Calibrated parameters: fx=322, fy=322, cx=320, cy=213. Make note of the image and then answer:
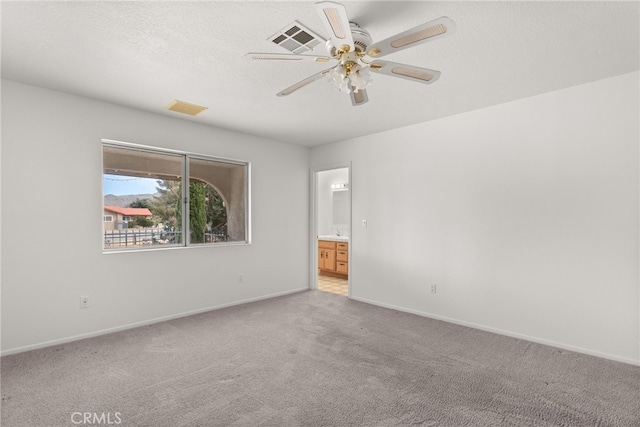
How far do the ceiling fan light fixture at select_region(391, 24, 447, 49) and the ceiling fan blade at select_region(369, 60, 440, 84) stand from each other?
225 millimetres

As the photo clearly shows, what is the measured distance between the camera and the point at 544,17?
1.97 meters

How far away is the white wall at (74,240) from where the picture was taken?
9.45ft

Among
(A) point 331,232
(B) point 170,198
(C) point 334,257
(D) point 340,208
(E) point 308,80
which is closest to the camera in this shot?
(E) point 308,80

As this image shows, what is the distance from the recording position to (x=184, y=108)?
3.54m

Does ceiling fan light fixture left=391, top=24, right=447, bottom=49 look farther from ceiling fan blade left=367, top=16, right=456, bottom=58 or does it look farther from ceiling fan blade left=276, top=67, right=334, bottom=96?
ceiling fan blade left=276, top=67, right=334, bottom=96

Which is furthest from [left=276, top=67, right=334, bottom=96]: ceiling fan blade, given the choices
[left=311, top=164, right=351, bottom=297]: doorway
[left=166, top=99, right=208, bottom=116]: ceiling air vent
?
[left=311, top=164, right=351, bottom=297]: doorway

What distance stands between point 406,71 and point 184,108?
2.56 meters

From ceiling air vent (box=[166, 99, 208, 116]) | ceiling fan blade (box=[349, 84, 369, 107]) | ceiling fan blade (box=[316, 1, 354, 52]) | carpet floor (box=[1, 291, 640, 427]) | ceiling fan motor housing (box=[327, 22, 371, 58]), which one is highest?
ceiling air vent (box=[166, 99, 208, 116])

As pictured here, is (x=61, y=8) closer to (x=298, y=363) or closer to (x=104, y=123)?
(x=104, y=123)

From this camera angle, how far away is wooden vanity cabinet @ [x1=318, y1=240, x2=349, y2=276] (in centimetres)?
636

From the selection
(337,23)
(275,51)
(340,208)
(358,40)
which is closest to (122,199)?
(275,51)

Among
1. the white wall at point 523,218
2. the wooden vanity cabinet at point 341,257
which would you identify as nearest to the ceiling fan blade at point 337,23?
the white wall at point 523,218

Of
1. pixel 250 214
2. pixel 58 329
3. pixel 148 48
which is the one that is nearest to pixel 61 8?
pixel 148 48

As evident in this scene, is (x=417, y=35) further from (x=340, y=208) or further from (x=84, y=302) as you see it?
(x=340, y=208)
